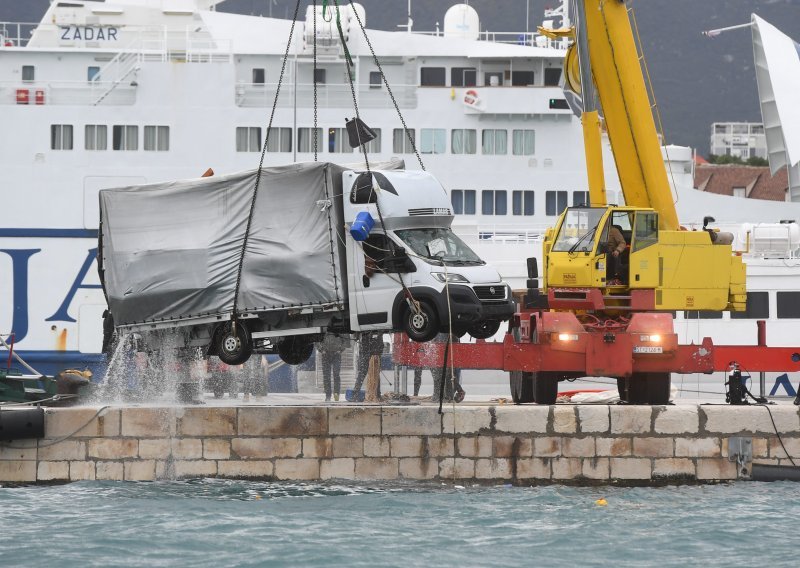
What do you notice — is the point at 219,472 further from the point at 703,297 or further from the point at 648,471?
the point at 703,297

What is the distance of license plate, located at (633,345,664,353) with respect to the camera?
68.5 feet

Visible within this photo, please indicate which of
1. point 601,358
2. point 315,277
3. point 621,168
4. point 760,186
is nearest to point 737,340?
point 621,168

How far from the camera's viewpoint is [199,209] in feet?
68.2

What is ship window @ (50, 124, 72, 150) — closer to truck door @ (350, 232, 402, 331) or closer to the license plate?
truck door @ (350, 232, 402, 331)

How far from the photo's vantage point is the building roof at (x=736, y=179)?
99.2 metres

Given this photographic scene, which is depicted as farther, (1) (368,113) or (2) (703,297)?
(1) (368,113)

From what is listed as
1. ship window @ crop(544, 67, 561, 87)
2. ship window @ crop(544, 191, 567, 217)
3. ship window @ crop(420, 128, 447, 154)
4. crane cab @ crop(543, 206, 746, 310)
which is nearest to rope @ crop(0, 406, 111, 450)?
crane cab @ crop(543, 206, 746, 310)

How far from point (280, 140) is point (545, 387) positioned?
1692 cm

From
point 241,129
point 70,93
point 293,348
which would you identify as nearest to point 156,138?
point 241,129

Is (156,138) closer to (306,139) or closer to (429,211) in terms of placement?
(306,139)

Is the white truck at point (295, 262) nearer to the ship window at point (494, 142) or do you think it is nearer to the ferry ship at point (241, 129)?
the ferry ship at point (241, 129)

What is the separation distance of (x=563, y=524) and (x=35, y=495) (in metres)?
7.20

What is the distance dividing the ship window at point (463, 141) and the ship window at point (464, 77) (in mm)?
1530

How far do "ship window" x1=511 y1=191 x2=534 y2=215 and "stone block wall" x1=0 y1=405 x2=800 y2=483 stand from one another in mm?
17561
